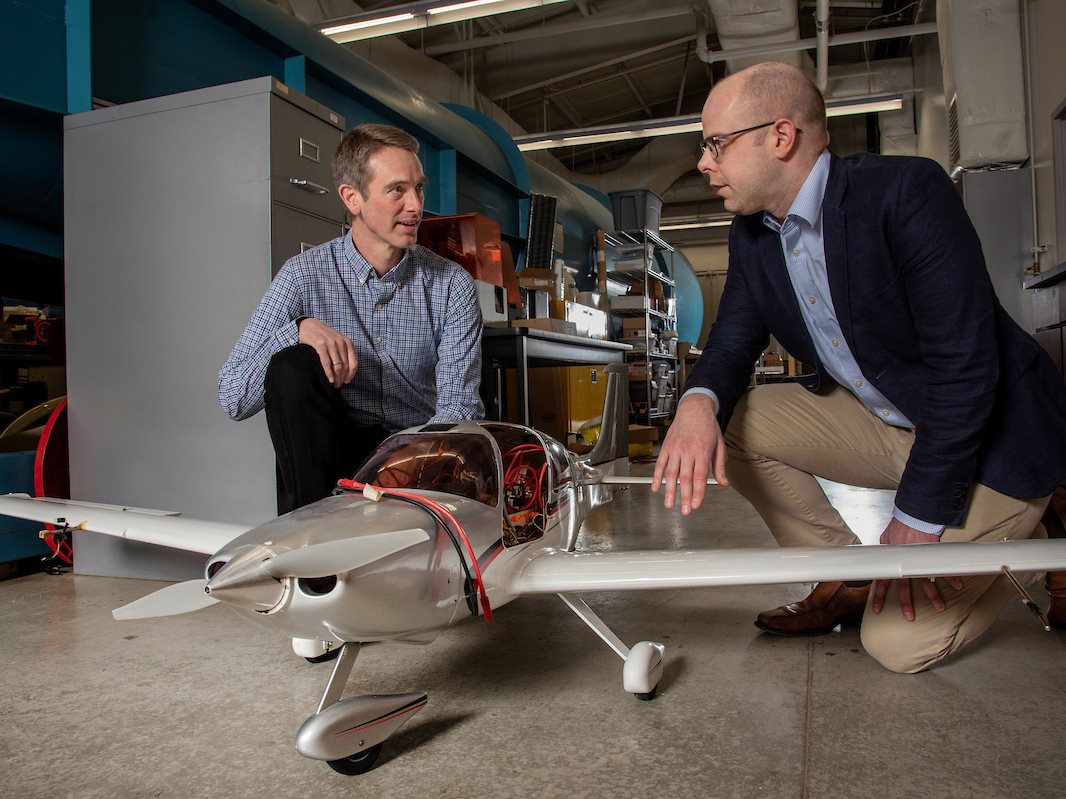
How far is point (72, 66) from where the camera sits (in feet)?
8.19

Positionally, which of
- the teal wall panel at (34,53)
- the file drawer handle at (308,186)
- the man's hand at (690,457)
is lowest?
the man's hand at (690,457)

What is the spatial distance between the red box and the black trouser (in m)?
2.28

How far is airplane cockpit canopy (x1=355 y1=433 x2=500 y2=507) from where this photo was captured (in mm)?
1255

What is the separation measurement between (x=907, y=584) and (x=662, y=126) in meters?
8.07

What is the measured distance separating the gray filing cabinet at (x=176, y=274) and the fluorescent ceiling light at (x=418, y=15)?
374 cm

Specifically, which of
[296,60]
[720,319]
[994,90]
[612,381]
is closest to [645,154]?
[994,90]

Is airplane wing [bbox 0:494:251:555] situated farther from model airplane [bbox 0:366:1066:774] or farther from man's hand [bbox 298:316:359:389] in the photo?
man's hand [bbox 298:316:359:389]

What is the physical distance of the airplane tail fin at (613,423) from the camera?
2502 millimetres

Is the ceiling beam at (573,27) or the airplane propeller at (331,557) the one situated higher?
the ceiling beam at (573,27)

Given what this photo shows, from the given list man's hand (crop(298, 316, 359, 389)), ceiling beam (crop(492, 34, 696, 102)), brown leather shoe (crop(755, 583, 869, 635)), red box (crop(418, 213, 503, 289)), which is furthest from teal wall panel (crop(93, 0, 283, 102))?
ceiling beam (crop(492, 34, 696, 102))

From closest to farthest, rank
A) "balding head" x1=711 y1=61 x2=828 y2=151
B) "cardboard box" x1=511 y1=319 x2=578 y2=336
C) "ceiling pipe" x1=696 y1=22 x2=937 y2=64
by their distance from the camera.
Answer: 1. "balding head" x1=711 y1=61 x2=828 y2=151
2. "cardboard box" x1=511 y1=319 x2=578 y2=336
3. "ceiling pipe" x1=696 y1=22 x2=937 y2=64

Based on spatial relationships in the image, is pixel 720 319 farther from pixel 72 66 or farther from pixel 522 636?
pixel 72 66

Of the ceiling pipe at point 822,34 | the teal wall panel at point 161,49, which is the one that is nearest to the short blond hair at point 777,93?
the teal wall panel at point 161,49

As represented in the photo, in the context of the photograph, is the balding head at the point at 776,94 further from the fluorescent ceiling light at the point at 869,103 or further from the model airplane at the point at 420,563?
the fluorescent ceiling light at the point at 869,103
